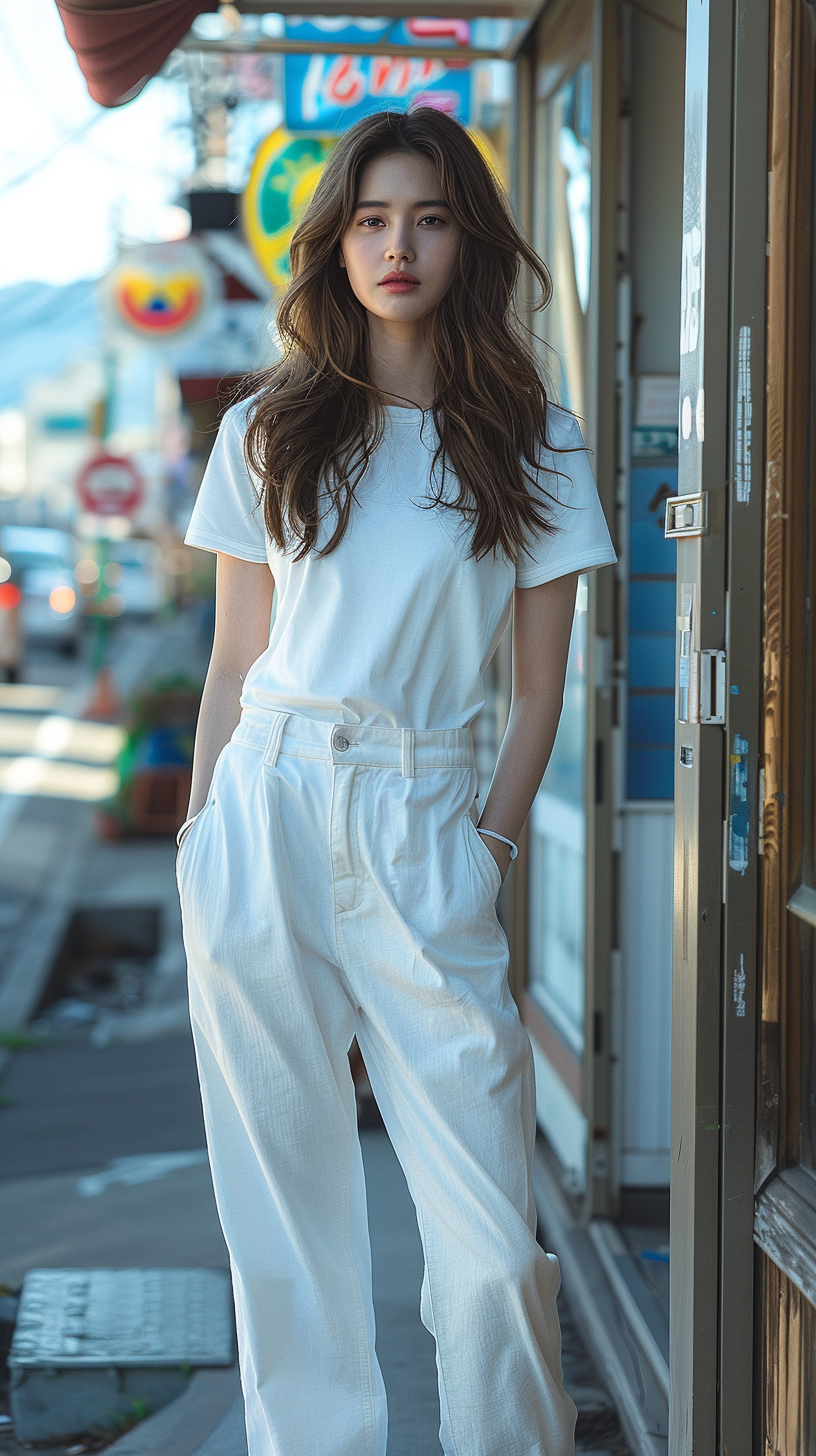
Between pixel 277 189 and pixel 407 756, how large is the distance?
4674mm

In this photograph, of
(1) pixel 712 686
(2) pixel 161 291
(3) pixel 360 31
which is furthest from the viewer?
(2) pixel 161 291

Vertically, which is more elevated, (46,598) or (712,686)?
(46,598)

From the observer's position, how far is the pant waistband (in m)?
1.91

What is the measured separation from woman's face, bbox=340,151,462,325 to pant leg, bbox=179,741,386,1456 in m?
0.63

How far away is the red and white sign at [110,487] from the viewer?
40.2ft

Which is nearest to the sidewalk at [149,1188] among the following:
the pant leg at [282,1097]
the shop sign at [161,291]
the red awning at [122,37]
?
the pant leg at [282,1097]

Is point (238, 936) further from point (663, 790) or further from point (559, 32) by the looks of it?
point (559, 32)

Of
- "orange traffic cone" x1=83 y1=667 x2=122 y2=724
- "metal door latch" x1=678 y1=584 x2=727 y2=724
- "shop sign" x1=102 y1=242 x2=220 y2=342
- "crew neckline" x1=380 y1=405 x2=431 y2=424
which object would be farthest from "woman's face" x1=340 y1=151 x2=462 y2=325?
"orange traffic cone" x1=83 y1=667 x2=122 y2=724

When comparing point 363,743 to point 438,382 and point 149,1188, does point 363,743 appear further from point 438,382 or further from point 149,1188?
point 149,1188

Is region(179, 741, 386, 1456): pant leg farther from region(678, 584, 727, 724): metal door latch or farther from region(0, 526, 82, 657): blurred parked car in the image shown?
region(0, 526, 82, 657): blurred parked car

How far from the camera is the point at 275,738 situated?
6.37 ft

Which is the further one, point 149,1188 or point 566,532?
point 149,1188

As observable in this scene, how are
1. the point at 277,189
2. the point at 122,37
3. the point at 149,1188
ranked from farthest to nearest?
the point at 277,189, the point at 149,1188, the point at 122,37

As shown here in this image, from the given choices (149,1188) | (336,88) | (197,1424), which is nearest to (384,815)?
(197,1424)
